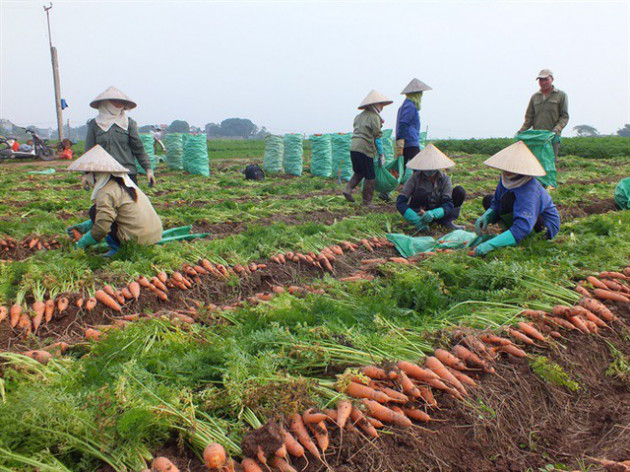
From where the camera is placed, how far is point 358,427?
84.3 inches

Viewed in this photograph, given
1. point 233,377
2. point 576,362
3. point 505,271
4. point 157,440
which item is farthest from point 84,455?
point 505,271

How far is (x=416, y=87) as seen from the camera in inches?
313

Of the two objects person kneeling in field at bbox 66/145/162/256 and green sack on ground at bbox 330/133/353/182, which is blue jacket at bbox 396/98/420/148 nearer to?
person kneeling in field at bbox 66/145/162/256

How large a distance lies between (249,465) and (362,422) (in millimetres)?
600

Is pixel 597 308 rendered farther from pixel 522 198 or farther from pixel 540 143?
pixel 540 143

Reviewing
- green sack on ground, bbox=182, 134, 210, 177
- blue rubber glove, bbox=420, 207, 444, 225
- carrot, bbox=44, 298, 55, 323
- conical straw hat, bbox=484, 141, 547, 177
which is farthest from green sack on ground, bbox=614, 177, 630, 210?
green sack on ground, bbox=182, 134, 210, 177

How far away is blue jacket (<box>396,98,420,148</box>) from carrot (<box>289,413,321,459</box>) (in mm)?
6697

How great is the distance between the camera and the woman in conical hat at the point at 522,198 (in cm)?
429

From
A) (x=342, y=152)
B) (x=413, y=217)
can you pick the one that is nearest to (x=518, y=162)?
(x=413, y=217)

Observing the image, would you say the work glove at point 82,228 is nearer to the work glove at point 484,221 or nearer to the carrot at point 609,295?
the work glove at point 484,221

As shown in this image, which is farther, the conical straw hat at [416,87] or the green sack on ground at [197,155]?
the green sack on ground at [197,155]

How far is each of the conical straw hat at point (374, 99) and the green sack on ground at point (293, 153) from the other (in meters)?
6.12

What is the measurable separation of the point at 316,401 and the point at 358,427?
0.24 metres

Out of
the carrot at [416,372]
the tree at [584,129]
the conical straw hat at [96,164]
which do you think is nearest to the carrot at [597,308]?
the carrot at [416,372]
